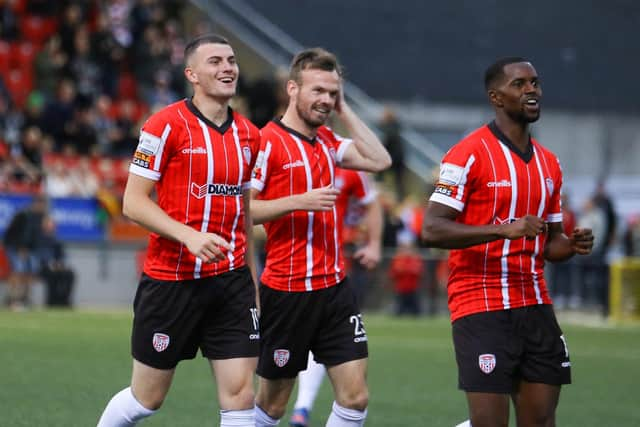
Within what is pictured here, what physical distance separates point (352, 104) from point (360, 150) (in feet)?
58.4

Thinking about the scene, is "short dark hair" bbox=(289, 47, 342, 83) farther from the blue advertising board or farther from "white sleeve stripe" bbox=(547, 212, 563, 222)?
the blue advertising board

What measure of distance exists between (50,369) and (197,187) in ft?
21.1

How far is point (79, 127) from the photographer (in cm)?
2198

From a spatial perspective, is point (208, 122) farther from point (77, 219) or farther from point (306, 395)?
point (77, 219)

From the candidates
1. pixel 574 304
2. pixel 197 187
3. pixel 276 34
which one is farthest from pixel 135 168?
pixel 276 34

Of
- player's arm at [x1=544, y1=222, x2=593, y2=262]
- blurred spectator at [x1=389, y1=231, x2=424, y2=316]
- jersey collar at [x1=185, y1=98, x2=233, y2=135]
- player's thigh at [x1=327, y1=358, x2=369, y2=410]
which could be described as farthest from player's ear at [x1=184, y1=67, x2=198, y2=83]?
blurred spectator at [x1=389, y1=231, x2=424, y2=316]

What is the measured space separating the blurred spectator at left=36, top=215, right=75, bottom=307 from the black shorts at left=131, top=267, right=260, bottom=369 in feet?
47.3

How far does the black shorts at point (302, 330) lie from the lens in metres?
7.38

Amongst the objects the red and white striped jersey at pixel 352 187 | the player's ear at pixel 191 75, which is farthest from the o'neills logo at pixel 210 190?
the red and white striped jersey at pixel 352 187

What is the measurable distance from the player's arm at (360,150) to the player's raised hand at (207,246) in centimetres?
210

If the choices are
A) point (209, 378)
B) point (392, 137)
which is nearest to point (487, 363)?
point (209, 378)

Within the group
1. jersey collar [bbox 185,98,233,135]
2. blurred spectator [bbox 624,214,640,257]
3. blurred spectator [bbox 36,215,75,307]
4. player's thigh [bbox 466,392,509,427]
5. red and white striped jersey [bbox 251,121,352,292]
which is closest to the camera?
player's thigh [bbox 466,392,509,427]

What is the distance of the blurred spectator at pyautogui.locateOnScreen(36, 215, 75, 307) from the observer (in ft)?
67.2

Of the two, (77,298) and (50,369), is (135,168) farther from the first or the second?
(77,298)
